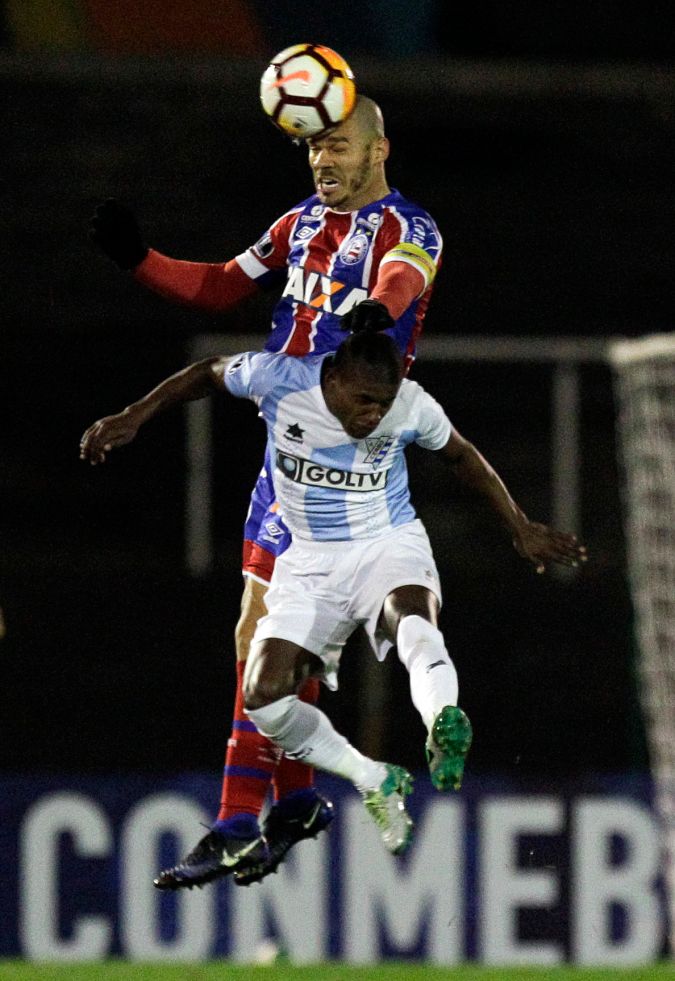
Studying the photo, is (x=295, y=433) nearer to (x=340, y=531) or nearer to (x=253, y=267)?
(x=340, y=531)

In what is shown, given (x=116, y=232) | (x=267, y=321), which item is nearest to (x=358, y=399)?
(x=116, y=232)

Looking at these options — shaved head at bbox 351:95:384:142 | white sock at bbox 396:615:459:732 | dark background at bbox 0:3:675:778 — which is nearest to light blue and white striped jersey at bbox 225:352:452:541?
white sock at bbox 396:615:459:732

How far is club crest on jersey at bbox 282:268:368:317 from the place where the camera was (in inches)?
245

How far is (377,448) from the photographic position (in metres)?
6.29

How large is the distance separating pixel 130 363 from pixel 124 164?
4.03 feet

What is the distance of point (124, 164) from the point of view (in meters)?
11.8

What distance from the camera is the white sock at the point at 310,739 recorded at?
6086mm

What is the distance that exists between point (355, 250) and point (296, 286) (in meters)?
0.23

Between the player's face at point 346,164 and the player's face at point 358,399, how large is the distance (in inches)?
20.9

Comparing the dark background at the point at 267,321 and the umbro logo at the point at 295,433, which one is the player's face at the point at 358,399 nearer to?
the umbro logo at the point at 295,433

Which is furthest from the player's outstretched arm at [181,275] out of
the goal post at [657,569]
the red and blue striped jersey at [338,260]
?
the goal post at [657,569]

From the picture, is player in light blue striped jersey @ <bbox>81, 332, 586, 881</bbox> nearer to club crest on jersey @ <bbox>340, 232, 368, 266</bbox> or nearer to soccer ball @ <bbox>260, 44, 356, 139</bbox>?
club crest on jersey @ <bbox>340, 232, 368, 266</bbox>

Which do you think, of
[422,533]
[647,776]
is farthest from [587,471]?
[422,533]

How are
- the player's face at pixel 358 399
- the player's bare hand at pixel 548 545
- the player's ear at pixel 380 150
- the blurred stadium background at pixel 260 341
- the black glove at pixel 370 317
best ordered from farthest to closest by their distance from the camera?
the blurred stadium background at pixel 260 341
the player's bare hand at pixel 548 545
the player's ear at pixel 380 150
the player's face at pixel 358 399
the black glove at pixel 370 317
